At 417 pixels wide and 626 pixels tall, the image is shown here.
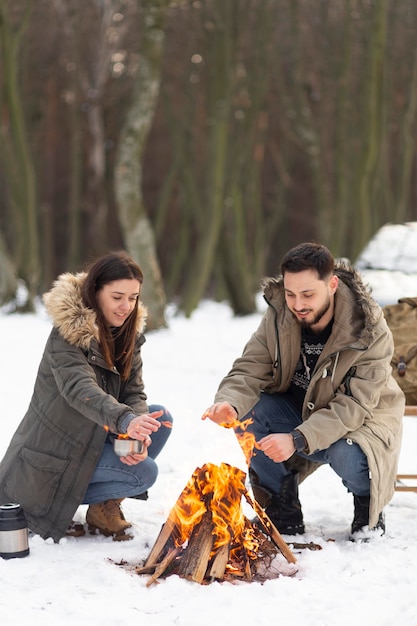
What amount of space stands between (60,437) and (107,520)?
52cm

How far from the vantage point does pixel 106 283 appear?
4.07 metres

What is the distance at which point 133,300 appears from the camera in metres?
4.12

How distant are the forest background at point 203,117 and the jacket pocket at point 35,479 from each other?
7.77 metres

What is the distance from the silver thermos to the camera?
374 centimetres

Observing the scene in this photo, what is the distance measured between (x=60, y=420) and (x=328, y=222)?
13540 mm

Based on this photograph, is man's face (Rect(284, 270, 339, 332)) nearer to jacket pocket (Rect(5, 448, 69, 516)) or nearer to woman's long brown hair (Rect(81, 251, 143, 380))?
woman's long brown hair (Rect(81, 251, 143, 380))

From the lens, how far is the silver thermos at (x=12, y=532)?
3.74 m

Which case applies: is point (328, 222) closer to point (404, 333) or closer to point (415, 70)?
point (415, 70)

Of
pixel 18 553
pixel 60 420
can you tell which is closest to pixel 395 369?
pixel 60 420

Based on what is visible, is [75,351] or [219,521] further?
[75,351]

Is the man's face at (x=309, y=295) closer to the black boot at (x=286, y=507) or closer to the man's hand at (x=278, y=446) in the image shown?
the man's hand at (x=278, y=446)

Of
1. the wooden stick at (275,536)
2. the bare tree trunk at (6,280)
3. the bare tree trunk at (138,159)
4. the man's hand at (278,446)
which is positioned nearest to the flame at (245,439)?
the man's hand at (278,446)

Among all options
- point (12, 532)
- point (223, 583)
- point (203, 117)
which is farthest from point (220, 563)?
point (203, 117)

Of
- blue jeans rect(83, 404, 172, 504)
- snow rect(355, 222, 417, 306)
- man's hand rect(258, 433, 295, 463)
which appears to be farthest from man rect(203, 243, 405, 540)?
snow rect(355, 222, 417, 306)
